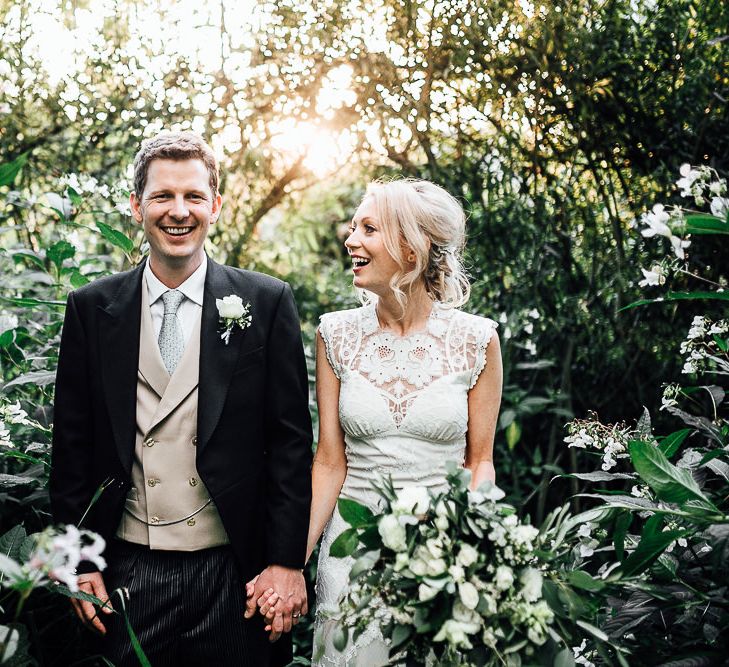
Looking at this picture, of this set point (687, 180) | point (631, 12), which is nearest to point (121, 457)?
point (687, 180)

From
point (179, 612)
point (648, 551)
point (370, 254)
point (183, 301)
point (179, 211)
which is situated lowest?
point (179, 612)

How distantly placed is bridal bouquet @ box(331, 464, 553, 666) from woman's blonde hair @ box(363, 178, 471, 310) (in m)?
1.02

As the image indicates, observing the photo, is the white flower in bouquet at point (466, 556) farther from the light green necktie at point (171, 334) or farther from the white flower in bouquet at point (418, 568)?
the light green necktie at point (171, 334)

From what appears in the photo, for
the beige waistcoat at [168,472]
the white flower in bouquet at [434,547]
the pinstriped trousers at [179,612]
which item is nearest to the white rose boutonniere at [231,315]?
the beige waistcoat at [168,472]

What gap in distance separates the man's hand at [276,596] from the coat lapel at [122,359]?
44 cm

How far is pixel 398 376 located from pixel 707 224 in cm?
104

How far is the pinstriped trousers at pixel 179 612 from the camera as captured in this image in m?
1.99

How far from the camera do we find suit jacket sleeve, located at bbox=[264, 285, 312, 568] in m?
2.05

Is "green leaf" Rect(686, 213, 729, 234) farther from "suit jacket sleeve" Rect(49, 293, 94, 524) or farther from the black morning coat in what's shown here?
"suit jacket sleeve" Rect(49, 293, 94, 524)

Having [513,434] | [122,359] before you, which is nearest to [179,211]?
[122,359]

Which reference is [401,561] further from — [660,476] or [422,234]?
[422,234]

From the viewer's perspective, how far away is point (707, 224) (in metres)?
1.53

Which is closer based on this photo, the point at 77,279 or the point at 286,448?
the point at 286,448

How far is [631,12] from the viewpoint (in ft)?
10.1
